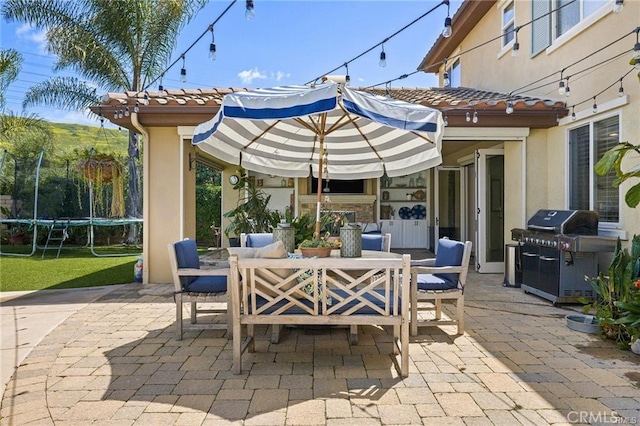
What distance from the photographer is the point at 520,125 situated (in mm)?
7074

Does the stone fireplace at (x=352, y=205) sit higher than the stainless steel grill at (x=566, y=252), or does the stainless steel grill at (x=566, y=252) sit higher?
the stone fireplace at (x=352, y=205)

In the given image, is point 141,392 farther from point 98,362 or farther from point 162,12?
point 162,12

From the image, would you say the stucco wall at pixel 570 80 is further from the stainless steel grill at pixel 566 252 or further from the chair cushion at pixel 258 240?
the chair cushion at pixel 258 240

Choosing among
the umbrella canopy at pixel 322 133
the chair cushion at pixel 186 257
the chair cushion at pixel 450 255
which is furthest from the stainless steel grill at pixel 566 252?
Result: the chair cushion at pixel 186 257

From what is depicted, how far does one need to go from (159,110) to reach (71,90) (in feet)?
30.6

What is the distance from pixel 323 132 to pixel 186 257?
1881mm

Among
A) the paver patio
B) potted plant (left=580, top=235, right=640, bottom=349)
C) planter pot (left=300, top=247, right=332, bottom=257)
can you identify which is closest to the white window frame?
potted plant (left=580, top=235, right=640, bottom=349)

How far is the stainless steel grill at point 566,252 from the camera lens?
5164 mm

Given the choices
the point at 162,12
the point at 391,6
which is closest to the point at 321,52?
the point at 391,6

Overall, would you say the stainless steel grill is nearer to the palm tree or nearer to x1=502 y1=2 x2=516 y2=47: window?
x1=502 y1=2 x2=516 y2=47: window

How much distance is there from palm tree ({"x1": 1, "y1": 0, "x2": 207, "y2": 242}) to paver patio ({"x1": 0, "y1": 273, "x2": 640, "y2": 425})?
10.3 metres

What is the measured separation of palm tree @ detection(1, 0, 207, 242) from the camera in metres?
12.5

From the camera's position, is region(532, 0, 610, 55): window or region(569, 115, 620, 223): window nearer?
region(569, 115, 620, 223): window

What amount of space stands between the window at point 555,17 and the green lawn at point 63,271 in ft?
27.9
